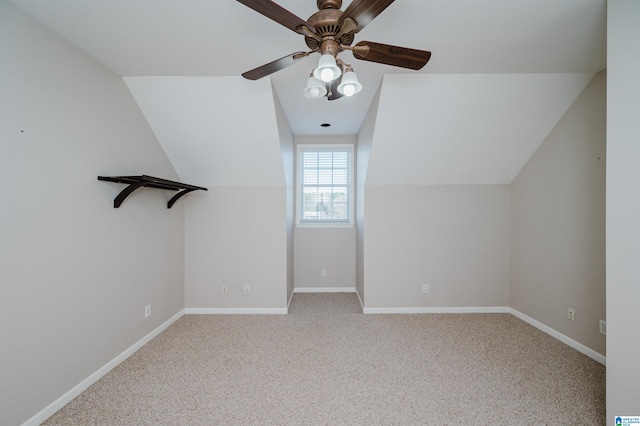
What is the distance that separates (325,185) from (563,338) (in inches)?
132

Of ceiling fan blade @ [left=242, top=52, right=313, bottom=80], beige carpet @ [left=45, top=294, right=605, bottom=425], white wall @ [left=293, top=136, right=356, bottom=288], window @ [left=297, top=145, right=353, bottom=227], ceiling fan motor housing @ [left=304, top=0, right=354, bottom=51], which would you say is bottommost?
beige carpet @ [left=45, top=294, right=605, bottom=425]

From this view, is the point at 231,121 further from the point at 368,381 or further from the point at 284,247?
the point at 368,381

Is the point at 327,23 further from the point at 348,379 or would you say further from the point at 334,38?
the point at 348,379

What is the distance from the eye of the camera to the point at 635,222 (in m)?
1.46

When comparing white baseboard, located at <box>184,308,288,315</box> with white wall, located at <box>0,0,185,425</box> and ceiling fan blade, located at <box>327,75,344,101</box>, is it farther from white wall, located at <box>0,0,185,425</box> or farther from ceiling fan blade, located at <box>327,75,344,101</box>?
ceiling fan blade, located at <box>327,75,344,101</box>

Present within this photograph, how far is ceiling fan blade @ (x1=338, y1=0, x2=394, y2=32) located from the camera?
116 centimetres

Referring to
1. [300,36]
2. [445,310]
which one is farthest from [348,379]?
[300,36]

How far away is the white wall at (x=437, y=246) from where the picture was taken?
361cm

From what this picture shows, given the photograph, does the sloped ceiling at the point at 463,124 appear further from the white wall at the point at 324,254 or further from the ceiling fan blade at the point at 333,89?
the white wall at the point at 324,254

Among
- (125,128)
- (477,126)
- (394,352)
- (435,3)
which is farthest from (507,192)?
(125,128)

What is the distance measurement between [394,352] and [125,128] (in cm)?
310

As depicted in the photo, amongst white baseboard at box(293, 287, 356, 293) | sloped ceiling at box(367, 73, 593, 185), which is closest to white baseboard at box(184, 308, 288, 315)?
white baseboard at box(293, 287, 356, 293)

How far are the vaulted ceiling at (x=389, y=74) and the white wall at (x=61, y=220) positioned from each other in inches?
10.2

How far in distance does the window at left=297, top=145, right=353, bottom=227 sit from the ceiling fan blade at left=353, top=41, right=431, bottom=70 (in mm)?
2966
